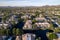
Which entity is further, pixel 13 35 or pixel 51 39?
pixel 13 35

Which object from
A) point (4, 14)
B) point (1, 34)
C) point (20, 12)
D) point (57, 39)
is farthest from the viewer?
point (20, 12)

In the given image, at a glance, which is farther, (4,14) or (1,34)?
(4,14)

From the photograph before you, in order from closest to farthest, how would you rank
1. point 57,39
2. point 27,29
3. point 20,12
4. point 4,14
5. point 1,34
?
point 57,39 → point 1,34 → point 27,29 → point 4,14 → point 20,12

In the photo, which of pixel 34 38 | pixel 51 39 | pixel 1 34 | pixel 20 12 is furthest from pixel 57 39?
pixel 20 12

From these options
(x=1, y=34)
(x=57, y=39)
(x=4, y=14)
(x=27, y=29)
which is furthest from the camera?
(x=4, y=14)

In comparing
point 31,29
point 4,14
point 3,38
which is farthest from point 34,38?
point 4,14

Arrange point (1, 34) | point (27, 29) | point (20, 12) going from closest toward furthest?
point (1, 34), point (27, 29), point (20, 12)

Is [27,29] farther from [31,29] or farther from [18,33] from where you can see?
[18,33]

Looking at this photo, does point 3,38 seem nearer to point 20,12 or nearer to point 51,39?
point 51,39
